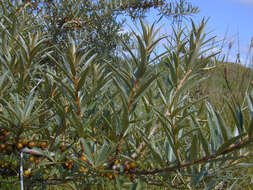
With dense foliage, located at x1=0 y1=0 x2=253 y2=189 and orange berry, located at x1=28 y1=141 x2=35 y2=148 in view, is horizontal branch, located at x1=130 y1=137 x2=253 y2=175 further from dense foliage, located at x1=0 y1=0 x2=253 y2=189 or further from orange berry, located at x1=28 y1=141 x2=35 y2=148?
orange berry, located at x1=28 y1=141 x2=35 y2=148

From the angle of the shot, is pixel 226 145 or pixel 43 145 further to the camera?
pixel 43 145

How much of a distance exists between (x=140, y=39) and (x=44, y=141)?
0.25 meters

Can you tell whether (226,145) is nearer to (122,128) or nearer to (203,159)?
(203,159)

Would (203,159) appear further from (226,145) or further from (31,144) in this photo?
(31,144)

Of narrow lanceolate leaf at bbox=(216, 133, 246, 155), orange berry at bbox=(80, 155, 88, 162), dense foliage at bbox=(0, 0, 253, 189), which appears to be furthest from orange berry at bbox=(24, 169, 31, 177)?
narrow lanceolate leaf at bbox=(216, 133, 246, 155)

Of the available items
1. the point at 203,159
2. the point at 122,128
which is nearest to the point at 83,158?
the point at 122,128

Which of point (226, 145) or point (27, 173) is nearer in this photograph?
point (226, 145)

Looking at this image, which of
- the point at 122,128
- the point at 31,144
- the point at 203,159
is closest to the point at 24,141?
the point at 31,144

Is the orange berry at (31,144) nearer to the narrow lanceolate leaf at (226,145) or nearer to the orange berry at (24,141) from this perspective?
the orange berry at (24,141)

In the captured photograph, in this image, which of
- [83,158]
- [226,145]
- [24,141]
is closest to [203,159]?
[226,145]

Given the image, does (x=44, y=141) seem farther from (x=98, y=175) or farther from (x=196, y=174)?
(x=196, y=174)

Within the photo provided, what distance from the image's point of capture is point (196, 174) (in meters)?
0.45

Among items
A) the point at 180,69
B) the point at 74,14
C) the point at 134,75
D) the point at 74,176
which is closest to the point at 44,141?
the point at 74,176

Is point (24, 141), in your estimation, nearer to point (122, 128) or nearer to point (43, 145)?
point (43, 145)
